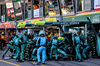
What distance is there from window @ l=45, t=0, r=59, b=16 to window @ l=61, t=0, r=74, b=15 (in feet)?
2.97

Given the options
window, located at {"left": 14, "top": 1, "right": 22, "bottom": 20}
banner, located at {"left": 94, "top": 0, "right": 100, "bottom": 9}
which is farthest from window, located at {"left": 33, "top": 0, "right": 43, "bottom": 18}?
banner, located at {"left": 94, "top": 0, "right": 100, "bottom": 9}

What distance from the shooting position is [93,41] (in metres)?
13.2

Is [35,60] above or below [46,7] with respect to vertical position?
below

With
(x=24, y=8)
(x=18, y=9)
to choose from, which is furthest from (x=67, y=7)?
(x=18, y=9)

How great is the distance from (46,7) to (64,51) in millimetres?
10667

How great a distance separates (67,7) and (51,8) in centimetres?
255

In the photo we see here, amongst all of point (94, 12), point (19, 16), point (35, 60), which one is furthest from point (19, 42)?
point (19, 16)

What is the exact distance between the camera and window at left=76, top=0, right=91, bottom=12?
16.6 m

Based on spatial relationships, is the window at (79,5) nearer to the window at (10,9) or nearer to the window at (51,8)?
the window at (51,8)

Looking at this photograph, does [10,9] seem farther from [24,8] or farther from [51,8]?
[51,8]

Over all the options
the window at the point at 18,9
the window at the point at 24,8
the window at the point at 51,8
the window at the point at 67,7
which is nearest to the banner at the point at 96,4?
the window at the point at 67,7

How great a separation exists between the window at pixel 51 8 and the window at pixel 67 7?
905mm

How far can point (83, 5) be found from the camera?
17.2 metres

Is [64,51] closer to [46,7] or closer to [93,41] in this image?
[93,41]
